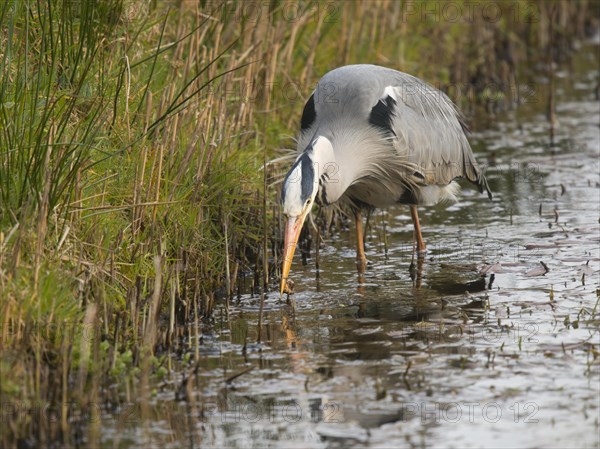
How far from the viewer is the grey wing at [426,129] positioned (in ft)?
23.1

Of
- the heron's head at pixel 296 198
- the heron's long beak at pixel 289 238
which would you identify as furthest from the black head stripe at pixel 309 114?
the heron's long beak at pixel 289 238

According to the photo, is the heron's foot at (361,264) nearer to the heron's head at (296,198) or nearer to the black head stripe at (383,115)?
the black head stripe at (383,115)

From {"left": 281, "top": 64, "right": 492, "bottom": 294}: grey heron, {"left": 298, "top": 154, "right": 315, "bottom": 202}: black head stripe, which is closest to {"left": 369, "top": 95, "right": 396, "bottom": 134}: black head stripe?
{"left": 281, "top": 64, "right": 492, "bottom": 294}: grey heron

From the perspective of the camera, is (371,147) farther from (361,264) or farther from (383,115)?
(361,264)

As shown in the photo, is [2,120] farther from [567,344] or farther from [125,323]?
[567,344]

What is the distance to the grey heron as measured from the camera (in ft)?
20.8

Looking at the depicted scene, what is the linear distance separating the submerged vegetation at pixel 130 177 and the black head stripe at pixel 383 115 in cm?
79

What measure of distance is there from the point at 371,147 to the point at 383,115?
0.76 ft

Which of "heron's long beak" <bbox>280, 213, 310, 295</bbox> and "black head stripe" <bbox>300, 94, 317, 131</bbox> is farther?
"black head stripe" <bbox>300, 94, 317, 131</bbox>

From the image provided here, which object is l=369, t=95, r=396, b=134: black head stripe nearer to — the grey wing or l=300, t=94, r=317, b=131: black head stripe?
the grey wing

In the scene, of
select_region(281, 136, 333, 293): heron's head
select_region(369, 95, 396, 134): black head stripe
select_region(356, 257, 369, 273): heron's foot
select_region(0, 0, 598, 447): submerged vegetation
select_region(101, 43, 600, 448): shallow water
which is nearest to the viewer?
select_region(101, 43, 600, 448): shallow water

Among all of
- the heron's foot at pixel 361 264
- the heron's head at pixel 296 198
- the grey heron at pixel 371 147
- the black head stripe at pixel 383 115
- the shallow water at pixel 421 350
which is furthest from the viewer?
the heron's foot at pixel 361 264

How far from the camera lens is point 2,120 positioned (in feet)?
17.6

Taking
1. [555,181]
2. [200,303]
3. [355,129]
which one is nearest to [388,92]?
[355,129]
